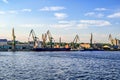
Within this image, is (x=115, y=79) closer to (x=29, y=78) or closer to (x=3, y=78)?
(x=29, y=78)

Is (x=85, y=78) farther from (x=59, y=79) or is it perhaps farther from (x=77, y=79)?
(x=59, y=79)

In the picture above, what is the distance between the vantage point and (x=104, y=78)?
4538 centimetres

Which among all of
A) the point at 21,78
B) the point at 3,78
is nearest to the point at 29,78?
the point at 21,78

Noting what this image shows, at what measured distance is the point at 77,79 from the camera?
43438 millimetres

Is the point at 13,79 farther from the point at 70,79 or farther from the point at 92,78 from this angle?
the point at 92,78

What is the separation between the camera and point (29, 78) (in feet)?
143

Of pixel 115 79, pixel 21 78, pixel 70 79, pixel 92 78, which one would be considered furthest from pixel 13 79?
pixel 115 79

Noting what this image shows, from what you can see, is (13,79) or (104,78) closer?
(13,79)

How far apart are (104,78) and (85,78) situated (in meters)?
3.17

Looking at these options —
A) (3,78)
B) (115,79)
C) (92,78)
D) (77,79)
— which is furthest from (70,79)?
(3,78)

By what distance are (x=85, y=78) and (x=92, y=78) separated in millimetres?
1153

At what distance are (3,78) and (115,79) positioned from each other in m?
17.3

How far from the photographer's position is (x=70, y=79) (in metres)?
43.1

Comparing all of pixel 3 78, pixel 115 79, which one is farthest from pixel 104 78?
pixel 3 78
